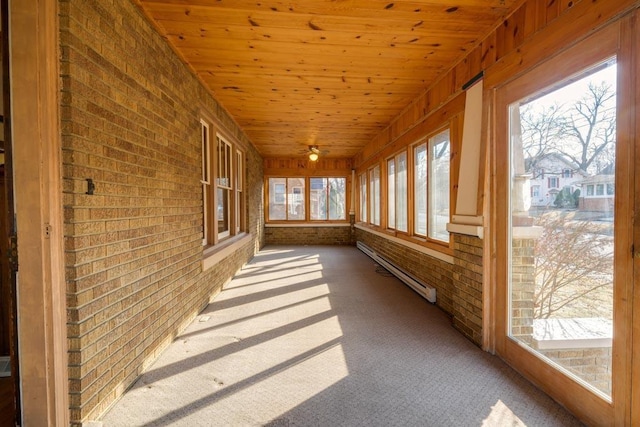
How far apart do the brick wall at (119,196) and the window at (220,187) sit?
3.01ft

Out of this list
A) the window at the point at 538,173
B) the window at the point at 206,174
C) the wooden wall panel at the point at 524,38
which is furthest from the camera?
the window at the point at 206,174

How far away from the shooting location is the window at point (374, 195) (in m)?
7.17

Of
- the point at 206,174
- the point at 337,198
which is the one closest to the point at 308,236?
the point at 337,198

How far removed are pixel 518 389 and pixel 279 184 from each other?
8.32 m

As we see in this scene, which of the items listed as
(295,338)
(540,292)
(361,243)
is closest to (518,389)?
(540,292)

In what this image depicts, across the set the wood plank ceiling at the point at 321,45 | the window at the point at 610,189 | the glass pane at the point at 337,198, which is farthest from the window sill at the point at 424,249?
the glass pane at the point at 337,198

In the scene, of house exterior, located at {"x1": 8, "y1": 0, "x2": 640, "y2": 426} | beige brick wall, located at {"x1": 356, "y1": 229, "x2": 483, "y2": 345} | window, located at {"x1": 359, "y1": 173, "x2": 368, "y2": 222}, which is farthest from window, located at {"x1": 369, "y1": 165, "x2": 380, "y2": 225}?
house exterior, located at {"x1": 8, "y1": 0, "x2": 640, "y2": 426}

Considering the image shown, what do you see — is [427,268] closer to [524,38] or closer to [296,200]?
[524,38]

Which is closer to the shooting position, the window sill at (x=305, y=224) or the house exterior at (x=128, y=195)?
the house exterior at (x=128, y=195)

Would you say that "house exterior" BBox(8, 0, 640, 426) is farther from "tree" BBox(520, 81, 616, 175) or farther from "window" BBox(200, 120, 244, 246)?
"window" BBox(200, 120, 244, 246)

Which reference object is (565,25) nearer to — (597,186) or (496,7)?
(496,7)

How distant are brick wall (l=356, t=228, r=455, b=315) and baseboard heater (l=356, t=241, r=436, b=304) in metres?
0.07

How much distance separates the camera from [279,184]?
9.67 m

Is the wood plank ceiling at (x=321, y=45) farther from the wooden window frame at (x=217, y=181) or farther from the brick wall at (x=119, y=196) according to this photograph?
the wooden window frame at (x=217, y=181)
